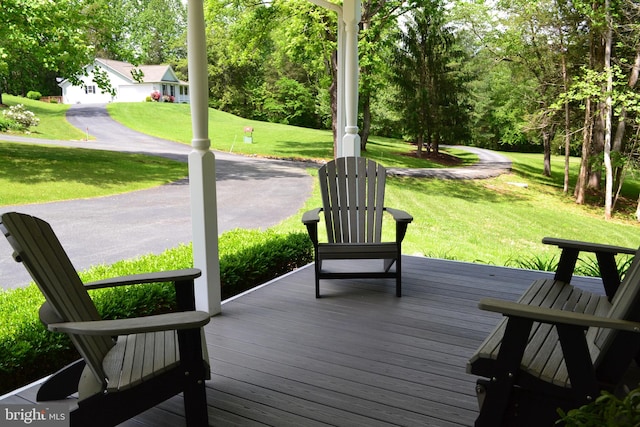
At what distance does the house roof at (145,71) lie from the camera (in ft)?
22.0

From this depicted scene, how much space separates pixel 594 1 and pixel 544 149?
2.13m

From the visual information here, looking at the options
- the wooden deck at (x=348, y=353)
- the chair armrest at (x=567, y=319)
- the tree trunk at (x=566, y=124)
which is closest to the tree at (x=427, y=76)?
the tree trunk at (x=566, y=124)

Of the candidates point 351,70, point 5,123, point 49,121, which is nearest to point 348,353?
point 351,70

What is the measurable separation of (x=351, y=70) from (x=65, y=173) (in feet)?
10.6

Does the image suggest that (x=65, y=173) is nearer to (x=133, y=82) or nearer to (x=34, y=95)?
(x=34, y=95)

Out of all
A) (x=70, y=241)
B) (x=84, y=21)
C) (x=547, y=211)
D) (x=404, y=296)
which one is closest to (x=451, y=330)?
(x=404, y=296)

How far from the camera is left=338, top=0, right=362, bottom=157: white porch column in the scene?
13.3 feet

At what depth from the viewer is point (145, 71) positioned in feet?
22.6

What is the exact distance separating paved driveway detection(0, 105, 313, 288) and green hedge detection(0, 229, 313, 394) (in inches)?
58.9

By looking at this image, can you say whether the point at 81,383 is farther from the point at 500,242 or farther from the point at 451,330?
the point at 500,242

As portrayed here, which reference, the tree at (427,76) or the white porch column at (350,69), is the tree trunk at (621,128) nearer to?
the tree at (427,76)

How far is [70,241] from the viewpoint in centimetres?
498

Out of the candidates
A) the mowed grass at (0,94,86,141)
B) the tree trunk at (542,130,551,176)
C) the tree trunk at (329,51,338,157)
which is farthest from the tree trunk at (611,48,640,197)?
the mowed grass at (0,94,86,141)

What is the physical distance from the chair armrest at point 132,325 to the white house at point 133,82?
17.2 ft
